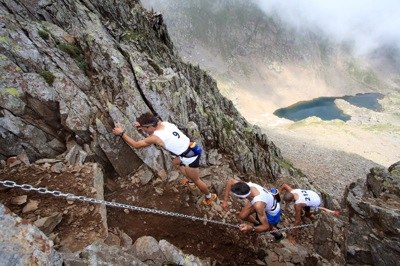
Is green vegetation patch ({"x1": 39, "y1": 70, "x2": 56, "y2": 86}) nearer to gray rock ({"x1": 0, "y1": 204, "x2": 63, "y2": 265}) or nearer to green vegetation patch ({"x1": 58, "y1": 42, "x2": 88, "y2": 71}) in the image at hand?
green vegetation patch ({"x1": 58, "y1": 42, "x2": 88, "y2": 71})

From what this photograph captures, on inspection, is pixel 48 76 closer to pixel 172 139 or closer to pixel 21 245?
pixel 172 139

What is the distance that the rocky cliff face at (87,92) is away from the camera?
10477 millimetres

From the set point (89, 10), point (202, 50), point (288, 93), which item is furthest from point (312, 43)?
point (89, 10)

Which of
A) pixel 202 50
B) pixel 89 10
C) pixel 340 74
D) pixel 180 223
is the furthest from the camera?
pixel 340 74

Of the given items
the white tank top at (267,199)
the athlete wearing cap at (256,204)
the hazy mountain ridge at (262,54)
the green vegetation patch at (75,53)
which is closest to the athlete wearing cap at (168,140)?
the athlete wearing cap at (256,204)

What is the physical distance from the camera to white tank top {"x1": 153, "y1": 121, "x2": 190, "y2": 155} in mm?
9633

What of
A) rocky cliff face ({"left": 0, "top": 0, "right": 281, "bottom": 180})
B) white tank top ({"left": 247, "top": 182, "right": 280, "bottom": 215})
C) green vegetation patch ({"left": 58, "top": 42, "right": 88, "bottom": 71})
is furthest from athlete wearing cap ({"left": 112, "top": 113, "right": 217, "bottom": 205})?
green vegetation patch ({"left": 58, "top": 42, "right": 88, "bottom": 71})

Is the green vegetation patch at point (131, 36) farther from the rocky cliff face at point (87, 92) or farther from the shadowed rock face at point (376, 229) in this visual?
the shadowed rock face at point (376, 229)

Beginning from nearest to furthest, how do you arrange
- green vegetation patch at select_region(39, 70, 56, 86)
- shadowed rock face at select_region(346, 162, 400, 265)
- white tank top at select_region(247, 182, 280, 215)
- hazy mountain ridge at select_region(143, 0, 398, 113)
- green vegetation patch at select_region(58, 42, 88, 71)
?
shadowed rock face at select_region(346, 162, 400, 265), white tank top at select_region(247, 182, 280, 215), green vegetation patch at select_region(39, 70, 56, 86), green vegetation patch at select_region(58, 42, 88, 71), hazy mountain ridge at select_region(143, 0, 398, 113)

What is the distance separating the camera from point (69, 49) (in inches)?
533

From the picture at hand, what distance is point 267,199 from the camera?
10664mm

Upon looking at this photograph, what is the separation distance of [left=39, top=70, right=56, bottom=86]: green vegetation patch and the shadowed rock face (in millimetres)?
11040

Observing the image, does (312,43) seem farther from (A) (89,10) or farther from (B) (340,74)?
(A) (89,10)

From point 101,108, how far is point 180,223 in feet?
17.3
